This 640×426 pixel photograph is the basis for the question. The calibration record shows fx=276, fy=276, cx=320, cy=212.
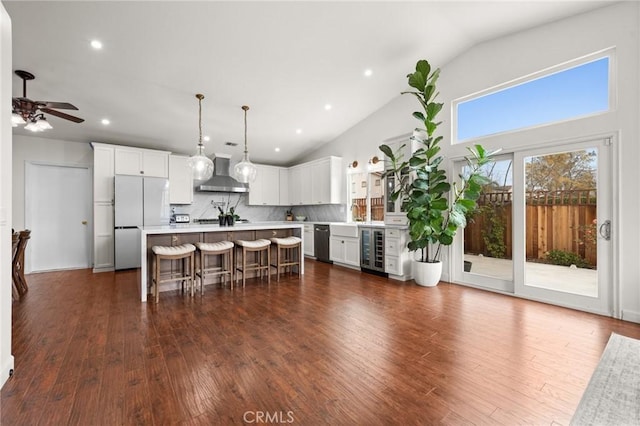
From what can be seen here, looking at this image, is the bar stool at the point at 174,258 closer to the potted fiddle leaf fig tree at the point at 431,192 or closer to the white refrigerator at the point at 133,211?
the white refrigerator at the point at 133,211

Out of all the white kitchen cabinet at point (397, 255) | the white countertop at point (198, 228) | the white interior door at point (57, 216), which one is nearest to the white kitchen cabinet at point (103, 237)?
the white interior door at point (57, 216)

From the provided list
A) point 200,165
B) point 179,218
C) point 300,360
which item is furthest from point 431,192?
point 179,218

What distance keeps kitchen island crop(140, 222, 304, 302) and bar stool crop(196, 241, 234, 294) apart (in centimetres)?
23

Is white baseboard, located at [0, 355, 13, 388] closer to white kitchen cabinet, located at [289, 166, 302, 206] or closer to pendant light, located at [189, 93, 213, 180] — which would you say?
pendant light, located at [189, 93, 213, 180]

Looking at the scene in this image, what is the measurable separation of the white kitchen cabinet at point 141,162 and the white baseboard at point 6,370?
172 inches

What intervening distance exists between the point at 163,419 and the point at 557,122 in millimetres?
4679

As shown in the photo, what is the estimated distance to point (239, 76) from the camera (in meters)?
3.99

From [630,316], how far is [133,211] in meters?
7.25

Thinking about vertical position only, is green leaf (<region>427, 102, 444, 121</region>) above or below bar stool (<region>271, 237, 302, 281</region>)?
above

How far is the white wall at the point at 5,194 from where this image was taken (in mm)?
1804

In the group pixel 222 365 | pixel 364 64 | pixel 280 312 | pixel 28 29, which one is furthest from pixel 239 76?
pixel 222 365

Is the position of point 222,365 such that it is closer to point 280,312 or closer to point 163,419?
point 163,419

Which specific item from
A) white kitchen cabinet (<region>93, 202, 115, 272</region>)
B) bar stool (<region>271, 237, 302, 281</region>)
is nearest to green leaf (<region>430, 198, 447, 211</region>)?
bar stool (<region>271, 237, 302, 281</region>)

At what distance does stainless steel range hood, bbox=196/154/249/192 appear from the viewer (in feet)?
21.2
